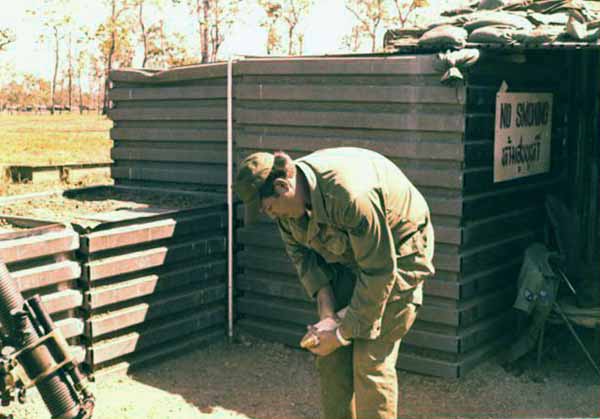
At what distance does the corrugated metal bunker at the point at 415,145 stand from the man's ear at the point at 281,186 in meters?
2.40

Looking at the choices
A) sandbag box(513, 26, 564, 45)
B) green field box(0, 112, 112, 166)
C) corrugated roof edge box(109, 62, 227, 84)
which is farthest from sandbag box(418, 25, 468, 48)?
green field box(0, 112, 112, 166)

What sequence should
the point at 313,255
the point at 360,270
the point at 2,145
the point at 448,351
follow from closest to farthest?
the point at 360,270 < the point at 313,255 < the point at 448,351 < the point at 2,145

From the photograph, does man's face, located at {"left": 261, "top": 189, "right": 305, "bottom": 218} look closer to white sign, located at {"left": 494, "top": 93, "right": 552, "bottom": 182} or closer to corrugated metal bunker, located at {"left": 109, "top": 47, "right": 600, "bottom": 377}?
corrugated metal bunker, located at {"left": 109, "top": 47, "right": 600, "bottom": 377}

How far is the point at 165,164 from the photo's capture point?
795 centimetres

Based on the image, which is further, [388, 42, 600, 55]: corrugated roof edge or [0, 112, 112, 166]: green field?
[0, 112, 112, 166]: green field

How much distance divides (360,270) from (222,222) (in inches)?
118

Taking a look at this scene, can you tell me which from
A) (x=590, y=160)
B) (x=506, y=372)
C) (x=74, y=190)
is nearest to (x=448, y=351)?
(x=506, y=372)

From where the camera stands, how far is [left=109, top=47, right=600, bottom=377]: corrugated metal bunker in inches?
239

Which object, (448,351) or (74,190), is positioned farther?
(74,190)

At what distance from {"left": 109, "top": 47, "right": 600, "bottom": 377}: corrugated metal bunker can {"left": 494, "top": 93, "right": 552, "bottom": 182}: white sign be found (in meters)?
0.09

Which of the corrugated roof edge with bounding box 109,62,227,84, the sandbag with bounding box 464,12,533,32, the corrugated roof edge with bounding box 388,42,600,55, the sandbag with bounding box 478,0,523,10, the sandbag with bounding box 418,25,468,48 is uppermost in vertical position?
the sandbag with bounding box 478,0,523,10

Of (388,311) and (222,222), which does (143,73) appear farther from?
(388,311)

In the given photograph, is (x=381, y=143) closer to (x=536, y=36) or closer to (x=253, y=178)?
(x=536, y=36)

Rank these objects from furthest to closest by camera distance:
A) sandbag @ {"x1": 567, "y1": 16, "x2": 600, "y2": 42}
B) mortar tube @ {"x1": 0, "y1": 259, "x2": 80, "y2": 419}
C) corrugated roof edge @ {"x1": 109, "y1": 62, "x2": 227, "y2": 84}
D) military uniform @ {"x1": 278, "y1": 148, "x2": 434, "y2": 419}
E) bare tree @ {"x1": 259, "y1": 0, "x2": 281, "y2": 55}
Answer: bare tree @ {"x1": 259, "y1": 0, "x2": 281, "y2": 55}
corrugated roof edge @ {"x1": 109, "y1": 62, "x2": 227, "y2": 84}
sandbag @ {"x1": 567, "y1": 16, "x2": 600, "y2": 42}
military uniform @ {"x1": 278, "y1": 148, "x2": 434, "y2": 419}
mortar tube @ {"x1": 0, "y1": 259, "x2": 80, "y2": 419}
